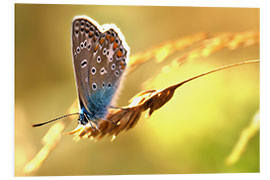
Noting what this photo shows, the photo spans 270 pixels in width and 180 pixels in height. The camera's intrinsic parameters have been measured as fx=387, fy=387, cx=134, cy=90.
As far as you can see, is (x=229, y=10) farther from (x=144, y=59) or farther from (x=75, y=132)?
(x=75, y=132)

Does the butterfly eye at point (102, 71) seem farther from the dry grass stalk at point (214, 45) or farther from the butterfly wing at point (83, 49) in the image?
the dry grass stalk at point (214, 45)

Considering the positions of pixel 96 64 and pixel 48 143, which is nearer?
pixel 96 64

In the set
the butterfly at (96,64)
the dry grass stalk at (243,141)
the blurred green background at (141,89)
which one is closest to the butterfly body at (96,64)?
the butterfly at (96,64)

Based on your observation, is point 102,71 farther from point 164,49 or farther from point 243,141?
point 243,141

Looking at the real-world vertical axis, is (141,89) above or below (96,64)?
below

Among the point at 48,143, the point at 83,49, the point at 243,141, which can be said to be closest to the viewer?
the point at 83,49

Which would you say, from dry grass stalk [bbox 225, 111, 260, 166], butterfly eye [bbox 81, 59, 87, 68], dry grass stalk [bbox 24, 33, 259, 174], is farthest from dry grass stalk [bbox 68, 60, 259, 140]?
dry grass stalk [bbox 225, 111, 260, 166]

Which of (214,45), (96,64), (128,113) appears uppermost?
(214,45)

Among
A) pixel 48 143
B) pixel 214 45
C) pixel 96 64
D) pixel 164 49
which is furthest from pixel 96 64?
pixel 214 45
